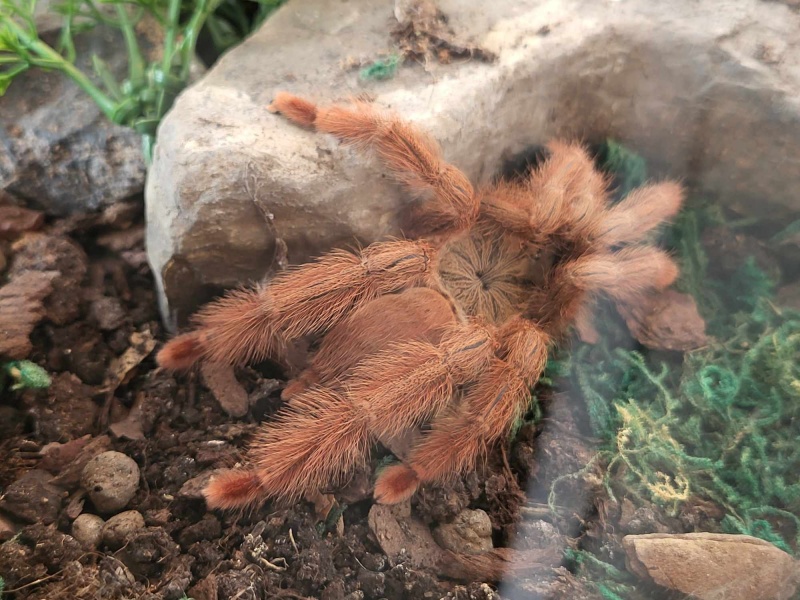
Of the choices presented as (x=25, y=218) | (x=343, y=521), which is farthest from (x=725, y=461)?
(x=25, y=218)

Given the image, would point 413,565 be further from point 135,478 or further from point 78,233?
point 78,233

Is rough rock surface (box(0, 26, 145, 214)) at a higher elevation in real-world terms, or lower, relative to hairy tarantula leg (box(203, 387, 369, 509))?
higher

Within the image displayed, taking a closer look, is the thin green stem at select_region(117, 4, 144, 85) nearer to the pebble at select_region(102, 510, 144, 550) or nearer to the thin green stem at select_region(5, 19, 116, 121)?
the thin green stem at select_region(5, 19, 116, 121)

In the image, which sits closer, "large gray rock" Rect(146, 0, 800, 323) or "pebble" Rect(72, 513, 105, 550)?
"pebble" Rect(72, 513, 105, 550)

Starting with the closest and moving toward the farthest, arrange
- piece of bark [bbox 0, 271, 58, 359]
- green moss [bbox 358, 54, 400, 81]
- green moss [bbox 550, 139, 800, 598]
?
1. green moss [bbox 550, 139, 800, 598]
2. piece of bark [bbox 0, 271, 58, 359]
3. green moss [bbox 358, 54, 400, 81]

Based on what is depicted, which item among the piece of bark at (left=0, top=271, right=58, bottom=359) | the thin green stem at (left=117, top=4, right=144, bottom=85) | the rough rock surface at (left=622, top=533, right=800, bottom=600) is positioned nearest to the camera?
the rough rock surface at (left=622, top=533, right=800, bottom=600)

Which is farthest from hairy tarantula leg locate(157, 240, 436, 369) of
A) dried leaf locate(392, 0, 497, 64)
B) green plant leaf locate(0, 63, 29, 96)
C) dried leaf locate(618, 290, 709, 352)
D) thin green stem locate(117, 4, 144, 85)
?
green plant leaf locate(0, 63, 29, 96)

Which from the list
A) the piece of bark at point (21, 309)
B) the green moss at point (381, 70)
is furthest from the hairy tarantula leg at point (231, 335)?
the green moss at point (381, 70)
